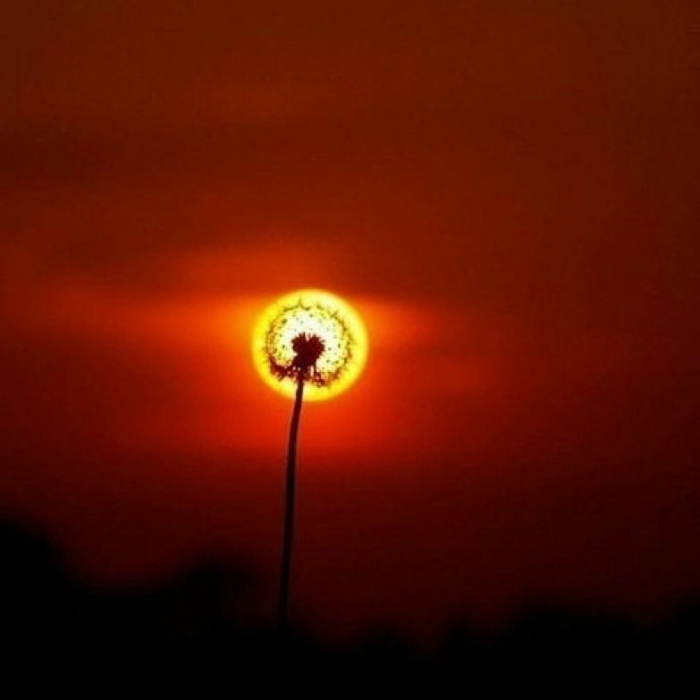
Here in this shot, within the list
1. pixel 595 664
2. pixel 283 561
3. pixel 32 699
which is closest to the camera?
pixel 32 699

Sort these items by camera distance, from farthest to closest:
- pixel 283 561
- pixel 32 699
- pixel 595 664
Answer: pixel 283 561, pixel 595 664, pixel 32 699

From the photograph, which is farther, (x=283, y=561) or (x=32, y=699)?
(x=283, y=561)

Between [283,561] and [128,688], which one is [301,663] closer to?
[128,688]

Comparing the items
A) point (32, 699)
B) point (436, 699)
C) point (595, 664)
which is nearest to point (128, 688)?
point (32, 699)

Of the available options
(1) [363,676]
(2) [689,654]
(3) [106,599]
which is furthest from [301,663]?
(2) [689,654]

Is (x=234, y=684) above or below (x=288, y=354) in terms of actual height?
below

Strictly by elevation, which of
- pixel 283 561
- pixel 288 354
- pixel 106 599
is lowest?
pixel 106 599

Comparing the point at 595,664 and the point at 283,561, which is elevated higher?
the point at 283,561

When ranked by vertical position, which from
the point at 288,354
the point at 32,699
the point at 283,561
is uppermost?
the point at 288,354

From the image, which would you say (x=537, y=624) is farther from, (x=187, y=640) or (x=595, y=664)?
(x=187, y=640)
